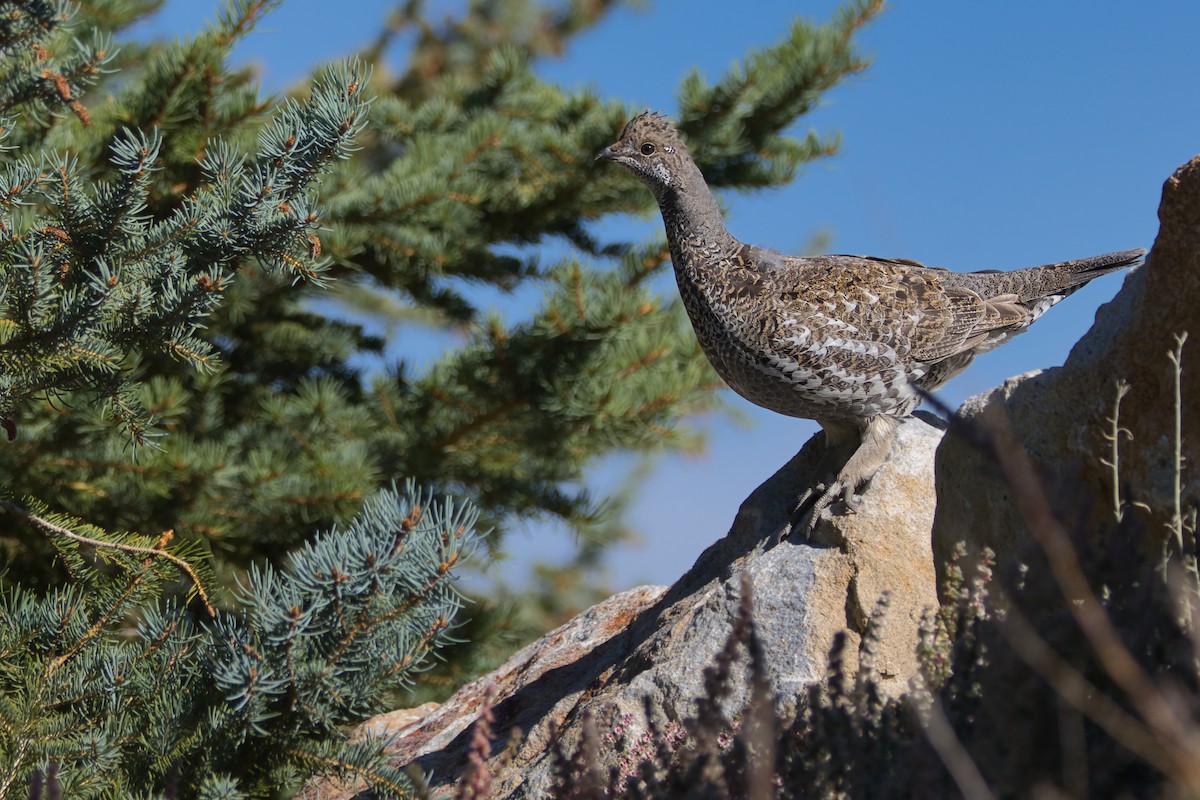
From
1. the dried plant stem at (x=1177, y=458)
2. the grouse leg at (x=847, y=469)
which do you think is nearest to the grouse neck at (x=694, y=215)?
the grouse leg at (x=847, y=469)

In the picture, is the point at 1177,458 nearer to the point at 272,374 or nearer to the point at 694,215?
the point at 694,215

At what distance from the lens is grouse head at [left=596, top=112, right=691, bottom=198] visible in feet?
14.5

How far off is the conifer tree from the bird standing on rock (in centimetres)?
118

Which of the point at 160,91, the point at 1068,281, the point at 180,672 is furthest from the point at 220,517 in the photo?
the point at 1068,281

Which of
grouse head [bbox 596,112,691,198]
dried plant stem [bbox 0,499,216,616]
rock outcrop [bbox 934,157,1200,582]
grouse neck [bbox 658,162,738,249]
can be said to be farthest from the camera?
grouse head [bbox 596,112,691,198]

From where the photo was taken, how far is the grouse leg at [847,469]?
370 cm

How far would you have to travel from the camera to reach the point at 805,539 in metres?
3.70

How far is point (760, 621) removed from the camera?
3.41m

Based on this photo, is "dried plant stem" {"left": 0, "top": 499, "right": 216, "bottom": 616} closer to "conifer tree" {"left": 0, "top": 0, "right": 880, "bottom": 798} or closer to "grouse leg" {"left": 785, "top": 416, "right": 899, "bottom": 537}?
"conifer tree" {"left": 0, "top": 0, "right": 880, "bottom": 798}

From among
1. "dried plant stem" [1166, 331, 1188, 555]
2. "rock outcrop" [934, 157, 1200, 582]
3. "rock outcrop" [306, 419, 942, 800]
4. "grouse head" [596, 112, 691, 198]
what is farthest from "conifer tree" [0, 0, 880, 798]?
"dried plant stem" [1166, 331, 1188, 555]

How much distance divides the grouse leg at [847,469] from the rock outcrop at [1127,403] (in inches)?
25.3

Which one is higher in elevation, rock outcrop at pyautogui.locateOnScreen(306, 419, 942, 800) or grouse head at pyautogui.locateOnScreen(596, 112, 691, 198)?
grouse head at pyautogui.locateOnScreen(596, 112, 691, 198)

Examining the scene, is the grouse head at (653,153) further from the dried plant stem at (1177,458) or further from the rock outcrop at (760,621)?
the dried plant stem at (1177,458)

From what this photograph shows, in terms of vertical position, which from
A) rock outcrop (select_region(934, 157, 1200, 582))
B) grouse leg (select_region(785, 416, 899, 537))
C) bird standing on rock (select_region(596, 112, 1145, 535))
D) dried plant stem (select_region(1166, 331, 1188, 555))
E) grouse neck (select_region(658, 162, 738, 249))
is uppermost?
grouse neck (select_region(658, 162, 738, 249))
